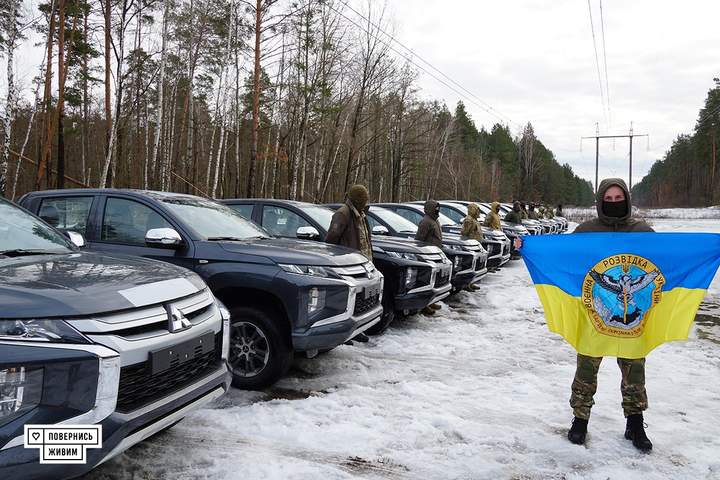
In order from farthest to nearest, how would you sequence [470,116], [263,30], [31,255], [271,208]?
1. [470,116]
2. [263,30]
3. [271,208]
4. [31,255]

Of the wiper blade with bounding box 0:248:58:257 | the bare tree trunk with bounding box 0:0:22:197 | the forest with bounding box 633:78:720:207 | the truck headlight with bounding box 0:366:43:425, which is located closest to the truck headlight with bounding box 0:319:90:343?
the truck headlight with bounding box 0:366:43:425

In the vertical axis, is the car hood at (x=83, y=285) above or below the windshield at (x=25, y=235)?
below

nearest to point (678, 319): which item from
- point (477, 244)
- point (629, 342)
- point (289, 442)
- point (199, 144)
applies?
point (629, 342)

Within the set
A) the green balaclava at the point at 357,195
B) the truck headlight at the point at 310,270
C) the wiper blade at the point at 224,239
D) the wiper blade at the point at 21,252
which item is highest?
the green balaclava at the point at 357,195

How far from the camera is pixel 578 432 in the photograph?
3.55m

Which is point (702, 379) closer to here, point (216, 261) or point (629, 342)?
point (629, 342)

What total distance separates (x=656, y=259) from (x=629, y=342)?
2.08 ft

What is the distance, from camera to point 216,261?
443 centimetres

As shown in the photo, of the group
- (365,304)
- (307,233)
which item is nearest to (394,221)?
(307,233)

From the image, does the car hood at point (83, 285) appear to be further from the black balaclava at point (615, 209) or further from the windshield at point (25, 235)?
the black balaclava at point (615, 209)

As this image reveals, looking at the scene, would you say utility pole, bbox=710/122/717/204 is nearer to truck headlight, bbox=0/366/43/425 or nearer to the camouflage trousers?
the camouflage trousers

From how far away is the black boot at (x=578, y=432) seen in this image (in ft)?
11.6

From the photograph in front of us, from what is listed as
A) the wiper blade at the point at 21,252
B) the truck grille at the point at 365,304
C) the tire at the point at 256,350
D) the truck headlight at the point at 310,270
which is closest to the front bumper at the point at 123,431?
the tire at the point at 256,350

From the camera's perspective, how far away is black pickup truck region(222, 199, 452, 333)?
20.9 feet
